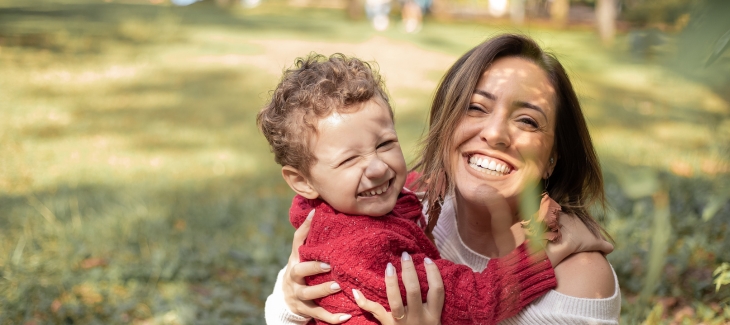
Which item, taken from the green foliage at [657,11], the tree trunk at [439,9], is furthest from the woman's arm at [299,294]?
the tree trunk at [439,9]

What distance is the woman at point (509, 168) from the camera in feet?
6.35

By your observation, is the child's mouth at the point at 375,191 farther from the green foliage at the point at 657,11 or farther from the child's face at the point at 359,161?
the green foliage at the point at 657,11

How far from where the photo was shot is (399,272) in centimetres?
189

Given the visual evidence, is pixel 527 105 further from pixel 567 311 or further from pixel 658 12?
pixel 658 12

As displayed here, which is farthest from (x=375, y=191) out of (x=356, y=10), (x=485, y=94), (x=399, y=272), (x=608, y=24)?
(x=356, y=10)

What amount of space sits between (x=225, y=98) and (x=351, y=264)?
369 inches

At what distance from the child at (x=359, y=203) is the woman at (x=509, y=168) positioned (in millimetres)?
57

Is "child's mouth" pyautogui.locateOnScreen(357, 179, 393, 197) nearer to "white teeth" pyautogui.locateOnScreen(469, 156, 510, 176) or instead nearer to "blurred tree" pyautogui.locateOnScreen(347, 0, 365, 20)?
"white teeth" pyautogui.locateOnScreen(469, 156, 510, 176)

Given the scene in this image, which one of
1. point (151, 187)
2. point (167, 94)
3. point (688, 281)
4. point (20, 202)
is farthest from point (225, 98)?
point (688, 281)

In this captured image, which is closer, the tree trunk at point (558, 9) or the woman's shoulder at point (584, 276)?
the tree trunk at point (558, 9)

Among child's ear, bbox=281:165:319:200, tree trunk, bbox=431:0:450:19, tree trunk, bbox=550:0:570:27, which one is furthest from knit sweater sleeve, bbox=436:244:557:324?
tree trunk, bbox=431:0:450:19

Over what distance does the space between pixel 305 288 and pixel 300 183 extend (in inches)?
12.8

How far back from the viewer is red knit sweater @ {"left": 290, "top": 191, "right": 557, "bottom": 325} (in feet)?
6.10

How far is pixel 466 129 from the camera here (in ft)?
6.89
